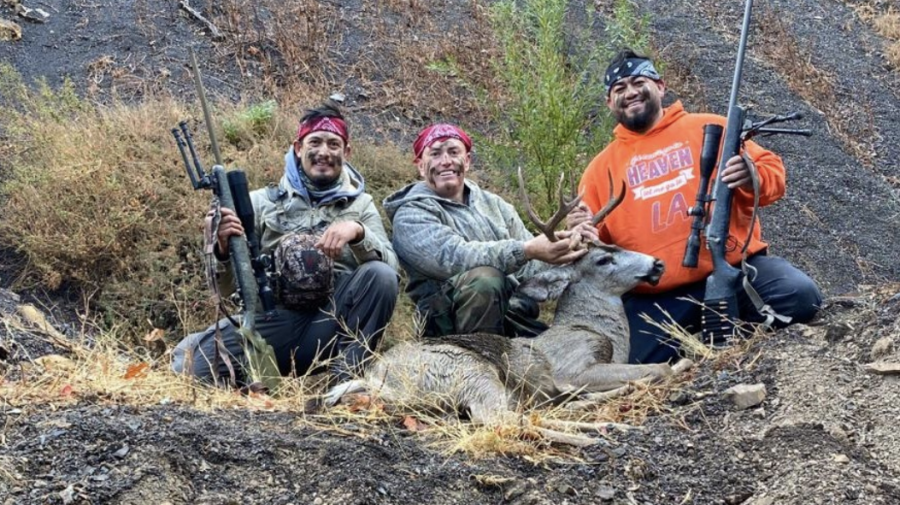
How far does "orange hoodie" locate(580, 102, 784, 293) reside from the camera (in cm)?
652

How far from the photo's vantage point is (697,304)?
6.40m

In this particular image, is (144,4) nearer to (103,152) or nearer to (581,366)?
(103,152)

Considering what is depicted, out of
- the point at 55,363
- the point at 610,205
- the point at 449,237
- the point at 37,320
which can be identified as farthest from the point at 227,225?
the point at 610,205

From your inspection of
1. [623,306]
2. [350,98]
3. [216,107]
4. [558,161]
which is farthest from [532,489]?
[350,98]

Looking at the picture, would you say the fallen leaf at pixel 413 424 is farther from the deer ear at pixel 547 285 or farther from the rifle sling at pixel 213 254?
the deer ear at pixel 547 285

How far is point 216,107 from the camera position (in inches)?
414

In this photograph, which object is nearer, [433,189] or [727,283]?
[727,283]

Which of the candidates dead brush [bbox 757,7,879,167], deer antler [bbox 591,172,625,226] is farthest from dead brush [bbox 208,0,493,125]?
deer antler [bbox 591,172,625,226]

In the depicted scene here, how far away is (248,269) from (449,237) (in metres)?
1.11

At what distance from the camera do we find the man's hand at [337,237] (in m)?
6.03

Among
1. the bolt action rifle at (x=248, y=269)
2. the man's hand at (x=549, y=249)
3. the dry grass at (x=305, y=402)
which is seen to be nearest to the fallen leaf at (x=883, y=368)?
the dry grass at (x=305, y=402)

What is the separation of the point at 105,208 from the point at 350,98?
3.98 metres

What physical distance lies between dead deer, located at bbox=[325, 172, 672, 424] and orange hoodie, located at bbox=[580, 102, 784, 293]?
152 mm

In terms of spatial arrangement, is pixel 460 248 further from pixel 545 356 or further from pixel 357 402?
pixel 357 402
